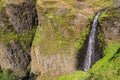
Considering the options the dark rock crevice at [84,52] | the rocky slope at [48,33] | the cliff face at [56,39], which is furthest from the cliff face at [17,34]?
the dark rock crevice at [84,52]

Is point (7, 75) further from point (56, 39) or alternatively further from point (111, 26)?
point (111, 26)

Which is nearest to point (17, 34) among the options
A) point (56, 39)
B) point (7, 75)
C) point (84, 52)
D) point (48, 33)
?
point (7, 75)

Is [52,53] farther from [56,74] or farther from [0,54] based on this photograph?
[0,54]

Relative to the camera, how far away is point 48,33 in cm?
5738

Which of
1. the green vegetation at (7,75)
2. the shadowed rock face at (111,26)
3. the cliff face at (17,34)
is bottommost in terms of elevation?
the green vegetation at (7,75)

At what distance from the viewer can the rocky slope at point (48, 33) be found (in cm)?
5228

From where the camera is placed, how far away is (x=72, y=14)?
181 feet

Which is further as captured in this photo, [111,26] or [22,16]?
[22,16]

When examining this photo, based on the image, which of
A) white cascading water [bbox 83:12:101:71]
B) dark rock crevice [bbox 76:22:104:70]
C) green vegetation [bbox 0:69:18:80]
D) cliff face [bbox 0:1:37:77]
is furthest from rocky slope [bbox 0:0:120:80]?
green vegetation [bbox 0:69:18:80]

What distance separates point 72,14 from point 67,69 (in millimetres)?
8836

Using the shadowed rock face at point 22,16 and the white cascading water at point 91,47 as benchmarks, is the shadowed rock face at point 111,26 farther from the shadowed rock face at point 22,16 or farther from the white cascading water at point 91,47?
the shadowed rock face at point 22,16

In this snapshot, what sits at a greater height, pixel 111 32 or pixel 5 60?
pixel 111 32

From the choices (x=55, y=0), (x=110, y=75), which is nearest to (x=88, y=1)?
Answer: (x=55, y=0)

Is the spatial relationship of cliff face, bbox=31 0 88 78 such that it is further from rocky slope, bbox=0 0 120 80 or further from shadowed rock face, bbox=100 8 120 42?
shadowed rock face, bbox=100 8 120 42
